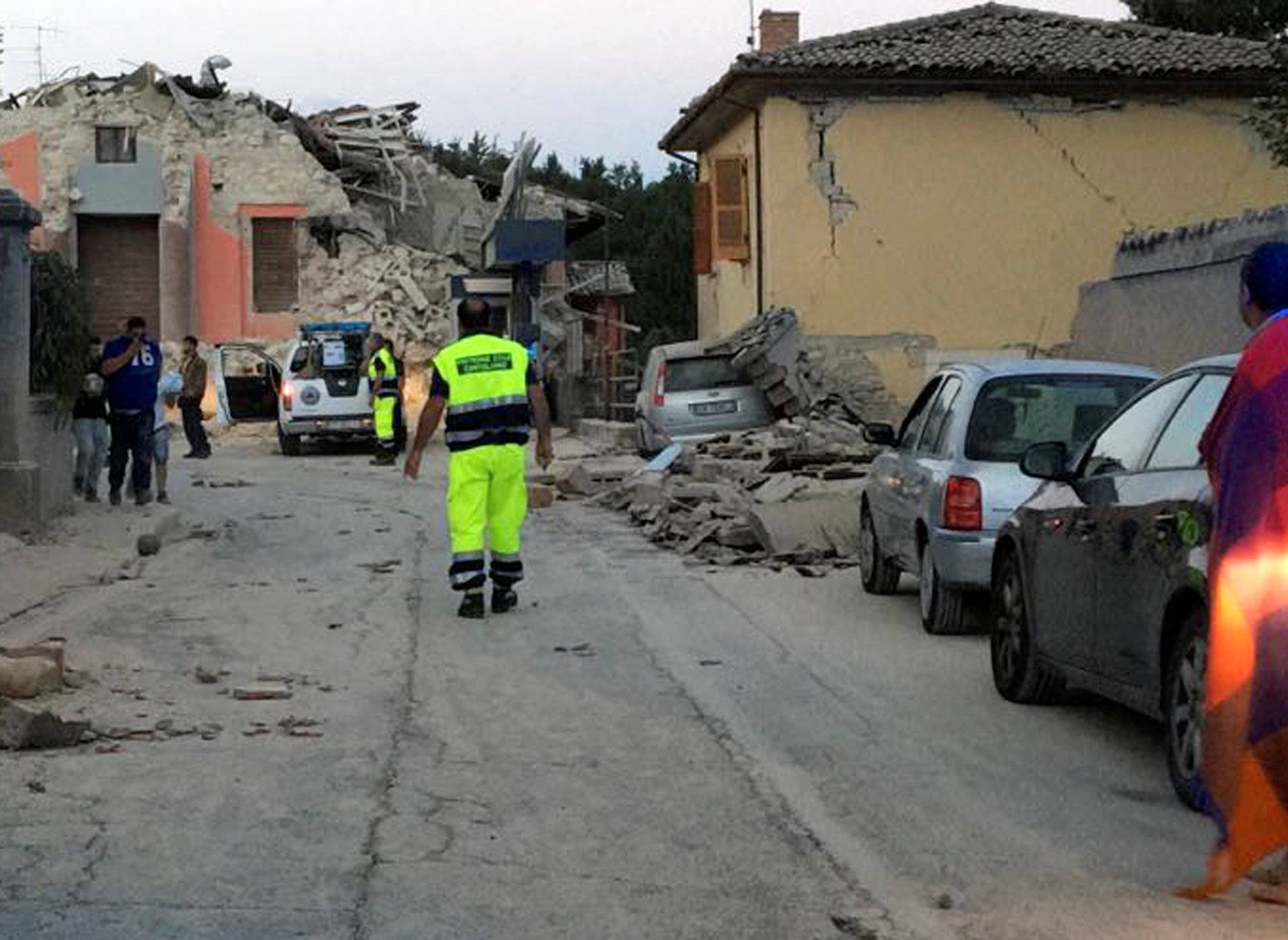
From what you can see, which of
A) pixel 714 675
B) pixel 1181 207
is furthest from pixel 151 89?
pixel 714 675

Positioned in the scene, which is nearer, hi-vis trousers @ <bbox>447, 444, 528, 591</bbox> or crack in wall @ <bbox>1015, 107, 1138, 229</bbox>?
hi-vis trousers @ <bbox>447, 444, 528, 591</bbox>

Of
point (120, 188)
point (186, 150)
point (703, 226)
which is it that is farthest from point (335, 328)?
point (186, 150)

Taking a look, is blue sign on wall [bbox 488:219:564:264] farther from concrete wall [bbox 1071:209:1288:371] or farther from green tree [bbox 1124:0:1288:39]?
concrete wall [bbox 1071:209:1288:371]

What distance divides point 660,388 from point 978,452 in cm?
1466

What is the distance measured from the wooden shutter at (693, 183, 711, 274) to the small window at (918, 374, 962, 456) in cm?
1986

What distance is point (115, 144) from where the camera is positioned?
43875 mm

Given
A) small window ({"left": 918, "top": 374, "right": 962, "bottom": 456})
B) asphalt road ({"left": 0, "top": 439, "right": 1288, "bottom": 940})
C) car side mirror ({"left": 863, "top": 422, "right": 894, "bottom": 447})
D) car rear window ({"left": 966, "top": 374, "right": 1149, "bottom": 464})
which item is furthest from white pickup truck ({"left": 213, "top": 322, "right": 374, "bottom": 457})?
car rear window ({"left": 966, "top": 374, "right": 1149, "bottom": 464})

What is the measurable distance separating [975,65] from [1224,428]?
2403 centimetres

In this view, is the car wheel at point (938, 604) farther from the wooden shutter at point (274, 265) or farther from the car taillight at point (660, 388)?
the wooden shutter at point (274, 265)

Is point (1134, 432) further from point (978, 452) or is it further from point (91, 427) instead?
point (91, 427)

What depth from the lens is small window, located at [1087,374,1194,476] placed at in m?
7.71

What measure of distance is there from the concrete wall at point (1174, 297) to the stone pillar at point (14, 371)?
409 inches

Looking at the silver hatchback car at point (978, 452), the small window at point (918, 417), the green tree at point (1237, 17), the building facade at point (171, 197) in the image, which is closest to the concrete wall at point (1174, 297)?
the small window at point (918, 417)

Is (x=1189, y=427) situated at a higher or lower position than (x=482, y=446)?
higher
